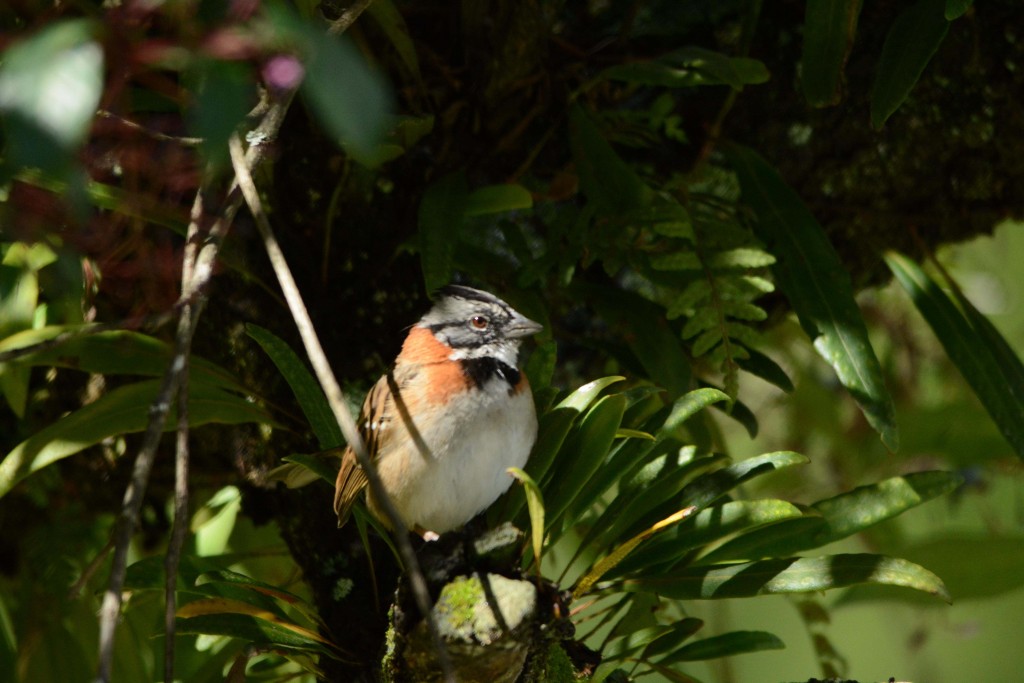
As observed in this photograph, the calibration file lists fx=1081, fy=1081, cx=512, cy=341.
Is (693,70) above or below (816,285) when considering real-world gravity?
above

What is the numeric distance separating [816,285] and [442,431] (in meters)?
0.95

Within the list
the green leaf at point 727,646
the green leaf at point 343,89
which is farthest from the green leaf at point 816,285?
the green leaf at point 343,89

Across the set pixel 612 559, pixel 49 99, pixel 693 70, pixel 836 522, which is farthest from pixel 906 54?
pixel 49 99

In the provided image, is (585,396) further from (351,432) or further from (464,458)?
(351,432)

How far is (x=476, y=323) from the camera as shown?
2.29 metres

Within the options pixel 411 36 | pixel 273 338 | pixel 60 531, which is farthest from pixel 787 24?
pixel 60 531

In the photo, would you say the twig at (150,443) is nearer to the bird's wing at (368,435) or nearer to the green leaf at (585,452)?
the bird's wing at (368,435)

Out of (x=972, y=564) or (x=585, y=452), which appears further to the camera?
(x=972, y=564)

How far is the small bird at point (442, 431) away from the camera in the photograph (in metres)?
2.01

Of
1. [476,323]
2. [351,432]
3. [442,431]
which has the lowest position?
[442,431]

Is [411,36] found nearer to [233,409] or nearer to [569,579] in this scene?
[233,409]

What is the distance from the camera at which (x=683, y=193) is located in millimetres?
2582

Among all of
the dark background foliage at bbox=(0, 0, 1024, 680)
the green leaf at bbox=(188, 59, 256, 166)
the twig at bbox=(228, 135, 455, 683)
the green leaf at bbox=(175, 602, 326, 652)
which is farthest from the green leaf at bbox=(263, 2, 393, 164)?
the green leaf at bbox=(175, 602, 326, 652)

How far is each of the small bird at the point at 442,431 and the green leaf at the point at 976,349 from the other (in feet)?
3.50
